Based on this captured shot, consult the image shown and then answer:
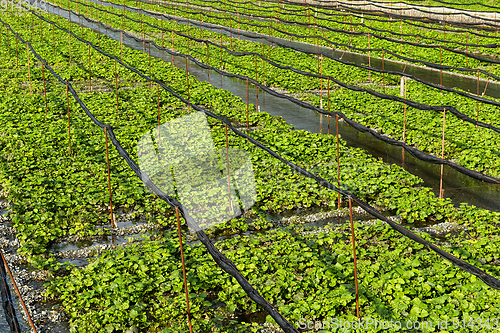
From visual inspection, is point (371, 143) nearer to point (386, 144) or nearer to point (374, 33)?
point (386, 144)

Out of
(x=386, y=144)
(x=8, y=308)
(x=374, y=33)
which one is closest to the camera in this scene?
(x=8, y=308)

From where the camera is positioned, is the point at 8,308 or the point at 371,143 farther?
the point at 371,143

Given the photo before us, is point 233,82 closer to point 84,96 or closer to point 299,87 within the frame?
point 299,87

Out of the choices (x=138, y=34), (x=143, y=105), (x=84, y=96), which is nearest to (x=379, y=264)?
(x=143, y=105)

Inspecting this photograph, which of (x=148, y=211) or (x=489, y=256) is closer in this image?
(x=489, y=256)

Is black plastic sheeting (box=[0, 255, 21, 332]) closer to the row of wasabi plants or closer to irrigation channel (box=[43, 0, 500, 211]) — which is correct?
irrigation channel (box=[43, 0, 500, 211])

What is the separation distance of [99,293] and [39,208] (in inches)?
108

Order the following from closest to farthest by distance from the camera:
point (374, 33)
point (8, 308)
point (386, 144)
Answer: point (8, 308), point (386, 144), point (374, 33)

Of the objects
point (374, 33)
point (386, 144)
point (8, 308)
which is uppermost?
point (374, 33)

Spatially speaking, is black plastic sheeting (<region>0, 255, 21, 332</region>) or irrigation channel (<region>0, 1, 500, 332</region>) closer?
black plastic sheeting (<region>0, 255, 21, 332</region>)

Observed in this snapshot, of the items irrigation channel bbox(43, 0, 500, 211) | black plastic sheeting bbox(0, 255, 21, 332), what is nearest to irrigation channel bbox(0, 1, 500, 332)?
irrigation channel bbox(43, 0, 500, 211)

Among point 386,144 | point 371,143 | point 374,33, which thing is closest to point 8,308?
point 371,143

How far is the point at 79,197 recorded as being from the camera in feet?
28.5

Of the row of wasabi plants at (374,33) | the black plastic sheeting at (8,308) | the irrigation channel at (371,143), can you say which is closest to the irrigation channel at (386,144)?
the irrigation channel at (371,143)
